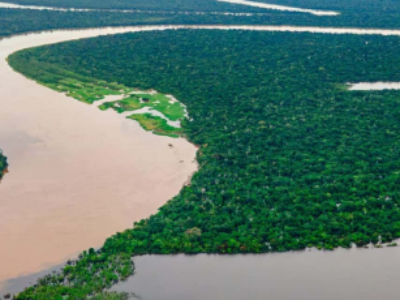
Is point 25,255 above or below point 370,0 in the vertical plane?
below

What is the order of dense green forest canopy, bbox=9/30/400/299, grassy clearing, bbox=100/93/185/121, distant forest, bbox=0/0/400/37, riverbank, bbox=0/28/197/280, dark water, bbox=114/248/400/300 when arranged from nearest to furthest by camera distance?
1. dark water, bbox=114/248/400/300
2. dense green forest canopy, bbox=9/30/400/299
3. riverbank, bbox=0/28/197/280
4. grassy clearing, bbox=100/93/185/121
5. distant forest, bbox=0/0/400/37

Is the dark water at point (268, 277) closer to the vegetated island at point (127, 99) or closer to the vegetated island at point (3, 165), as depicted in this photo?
the vegetated island at point (3, 165)

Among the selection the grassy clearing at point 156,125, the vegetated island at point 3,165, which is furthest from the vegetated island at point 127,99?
the vegetated island at point 3,165

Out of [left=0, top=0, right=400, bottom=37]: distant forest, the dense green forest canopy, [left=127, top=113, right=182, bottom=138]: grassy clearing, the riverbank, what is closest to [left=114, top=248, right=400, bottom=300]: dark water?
the dense green forest canopy

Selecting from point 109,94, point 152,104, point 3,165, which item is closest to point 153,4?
point 109,94

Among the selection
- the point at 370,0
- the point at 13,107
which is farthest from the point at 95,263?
the point at 370,0

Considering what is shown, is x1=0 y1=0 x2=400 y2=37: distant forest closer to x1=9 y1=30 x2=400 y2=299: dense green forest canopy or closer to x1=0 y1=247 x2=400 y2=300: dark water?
x1=9 y1=30 x2=400 y2=299: dense green forest canopy

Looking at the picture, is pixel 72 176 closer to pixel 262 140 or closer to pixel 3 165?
pixel 3 165

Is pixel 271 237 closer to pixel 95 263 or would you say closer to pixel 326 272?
pixel 326 272

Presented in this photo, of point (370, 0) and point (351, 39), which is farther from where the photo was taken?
point (370, 0)

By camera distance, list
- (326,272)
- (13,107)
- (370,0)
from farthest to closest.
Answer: (370,0) < (13,107) < (326,272)
